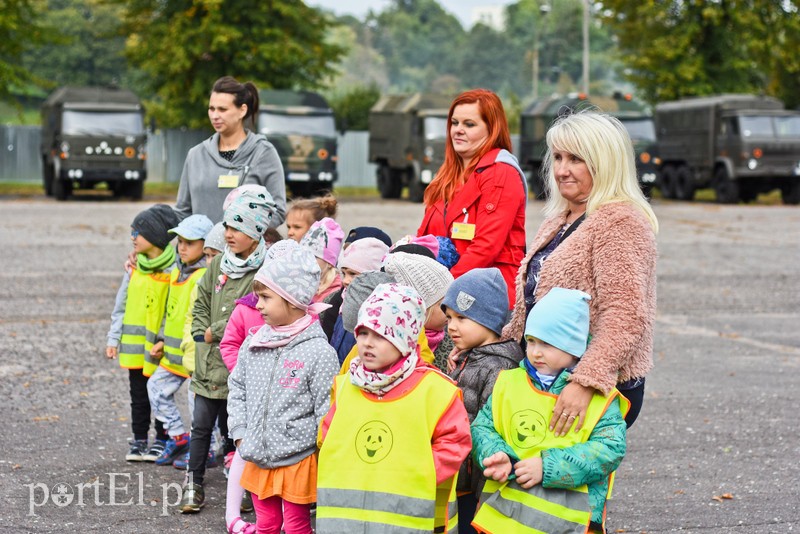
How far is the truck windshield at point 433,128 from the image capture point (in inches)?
1368

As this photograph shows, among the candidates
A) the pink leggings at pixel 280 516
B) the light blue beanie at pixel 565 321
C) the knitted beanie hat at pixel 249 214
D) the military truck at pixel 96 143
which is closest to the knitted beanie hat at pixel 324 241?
the knitted beanie hat at pixel 249 214

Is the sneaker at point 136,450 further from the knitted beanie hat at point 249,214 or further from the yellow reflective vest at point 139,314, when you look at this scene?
the knitted beanie hat at point 249,214

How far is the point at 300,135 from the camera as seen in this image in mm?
33438

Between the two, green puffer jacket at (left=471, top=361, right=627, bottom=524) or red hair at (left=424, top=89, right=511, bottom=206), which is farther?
red hair at (left=424, top=89, right=511, bottom=206)

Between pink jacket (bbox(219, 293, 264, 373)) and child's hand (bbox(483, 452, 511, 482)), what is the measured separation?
1723 mm

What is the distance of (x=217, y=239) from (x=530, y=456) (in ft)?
9.35

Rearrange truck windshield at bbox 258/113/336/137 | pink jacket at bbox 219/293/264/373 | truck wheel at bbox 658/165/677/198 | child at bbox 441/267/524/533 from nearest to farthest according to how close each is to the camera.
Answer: child at bbox 441/267/524/533, pink jacket at bbox 219/293/264/373, truck windshield at bbox 258/113/336/137, truck wheel at bbox 658/165/677/198

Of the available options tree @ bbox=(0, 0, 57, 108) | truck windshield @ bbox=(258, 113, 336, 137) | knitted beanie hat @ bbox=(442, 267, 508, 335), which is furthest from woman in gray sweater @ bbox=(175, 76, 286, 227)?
tree @ bbox=(0, 0, 57, 108)

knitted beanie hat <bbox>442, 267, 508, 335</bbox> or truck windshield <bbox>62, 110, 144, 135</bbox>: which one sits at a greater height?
truck windshield <bbox>62, 110, 144, 135</bbox>

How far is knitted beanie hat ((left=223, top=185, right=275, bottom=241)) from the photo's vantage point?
5.84 m

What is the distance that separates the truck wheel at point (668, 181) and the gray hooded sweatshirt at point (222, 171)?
110ft

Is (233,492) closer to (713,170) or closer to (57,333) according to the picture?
(57,333)

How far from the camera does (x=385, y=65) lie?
524 ft

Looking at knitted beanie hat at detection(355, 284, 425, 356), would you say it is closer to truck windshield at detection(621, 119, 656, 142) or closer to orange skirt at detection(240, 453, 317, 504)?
orange skirt at detection(240, 453, 317, 504)
